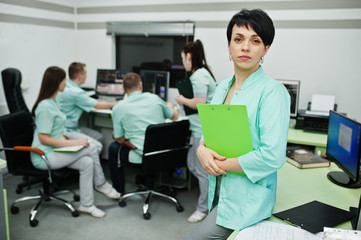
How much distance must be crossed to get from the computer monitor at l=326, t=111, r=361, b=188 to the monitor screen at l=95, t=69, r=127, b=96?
280 cm

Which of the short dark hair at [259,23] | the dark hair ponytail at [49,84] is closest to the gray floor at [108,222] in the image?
the dark hair ponytail at [49,84]

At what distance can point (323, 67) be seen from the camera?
11.0 feet

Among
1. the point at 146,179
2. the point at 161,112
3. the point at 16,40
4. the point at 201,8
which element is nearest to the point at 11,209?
the point at 146,179

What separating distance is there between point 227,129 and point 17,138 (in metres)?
2.19

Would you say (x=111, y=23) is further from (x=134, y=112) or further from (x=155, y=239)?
→ (x=155, y=239)

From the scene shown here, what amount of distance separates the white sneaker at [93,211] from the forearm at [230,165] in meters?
1.95

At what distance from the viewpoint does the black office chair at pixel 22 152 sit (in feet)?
8.46

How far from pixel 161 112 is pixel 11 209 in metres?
1.61

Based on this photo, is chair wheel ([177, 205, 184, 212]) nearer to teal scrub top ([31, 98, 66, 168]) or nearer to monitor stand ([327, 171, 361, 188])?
teal scrub top ([31, 98, 66, 168])

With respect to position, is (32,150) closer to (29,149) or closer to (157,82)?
(29,149)

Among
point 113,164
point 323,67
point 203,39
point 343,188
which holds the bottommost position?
point 113,164

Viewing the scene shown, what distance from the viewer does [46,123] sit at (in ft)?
8.64

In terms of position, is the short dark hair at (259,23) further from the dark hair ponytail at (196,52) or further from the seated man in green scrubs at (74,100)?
the seated man in green scrubs at (74,100)

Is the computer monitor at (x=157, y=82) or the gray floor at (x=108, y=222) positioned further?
the computer monitor at (x=157, y=82)
